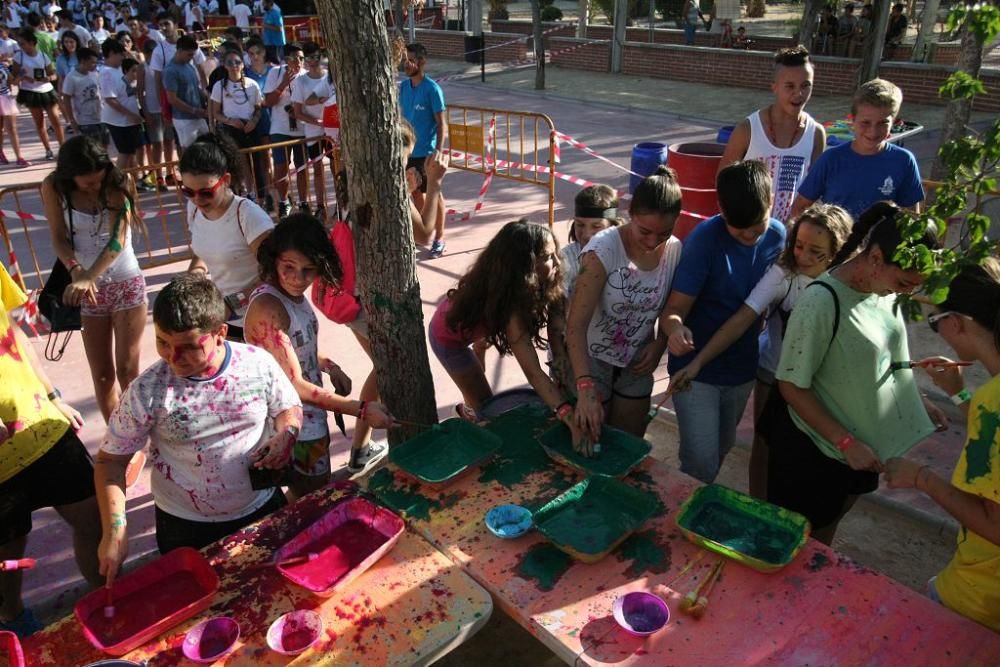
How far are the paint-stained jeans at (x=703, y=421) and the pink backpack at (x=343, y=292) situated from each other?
1.75 m

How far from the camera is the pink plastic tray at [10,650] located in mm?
1909

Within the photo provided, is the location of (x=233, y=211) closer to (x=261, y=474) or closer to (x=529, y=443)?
(x=261, y=474)

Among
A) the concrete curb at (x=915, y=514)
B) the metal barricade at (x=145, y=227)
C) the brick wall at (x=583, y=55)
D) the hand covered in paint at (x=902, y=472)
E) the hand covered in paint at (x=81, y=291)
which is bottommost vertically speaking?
the concrete curb at (x=915, y=514)

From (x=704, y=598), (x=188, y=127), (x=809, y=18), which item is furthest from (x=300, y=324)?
(x=809, y=18)

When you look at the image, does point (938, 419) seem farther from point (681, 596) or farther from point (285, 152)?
point (285, 152)

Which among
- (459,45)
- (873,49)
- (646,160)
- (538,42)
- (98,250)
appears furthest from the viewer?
(459,45)

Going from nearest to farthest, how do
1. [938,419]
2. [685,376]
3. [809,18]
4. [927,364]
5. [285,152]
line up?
[927,364] < [938,419] < [685,376] < [285,152] < [809,18]

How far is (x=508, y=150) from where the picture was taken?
8953 millimetres

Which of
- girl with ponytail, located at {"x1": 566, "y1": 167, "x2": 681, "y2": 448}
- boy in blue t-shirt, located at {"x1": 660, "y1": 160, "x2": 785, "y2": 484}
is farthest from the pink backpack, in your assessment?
boy in blue t-shirt, located at {"x1": 660, "y1": 160, "x2": 785, "y2": 484}

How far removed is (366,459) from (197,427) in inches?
71.8

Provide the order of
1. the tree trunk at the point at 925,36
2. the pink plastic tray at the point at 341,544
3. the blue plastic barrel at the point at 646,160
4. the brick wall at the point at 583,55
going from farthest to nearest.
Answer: the brick wall at the point at 583,55 → the tree trunk at the point at 925,36 → the blue plastic barrel at the point at 646,160 → the pink plastic tray at the point at 341,544

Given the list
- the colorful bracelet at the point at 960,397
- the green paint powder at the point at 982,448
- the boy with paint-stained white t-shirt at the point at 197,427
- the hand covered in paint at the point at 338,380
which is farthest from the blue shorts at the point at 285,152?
the green paint powder at the point at 982,448

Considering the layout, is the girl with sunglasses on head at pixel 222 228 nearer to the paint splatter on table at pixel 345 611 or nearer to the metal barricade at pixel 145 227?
the paint splatter on table at pixel 345 611

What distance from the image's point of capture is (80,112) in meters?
9.78
